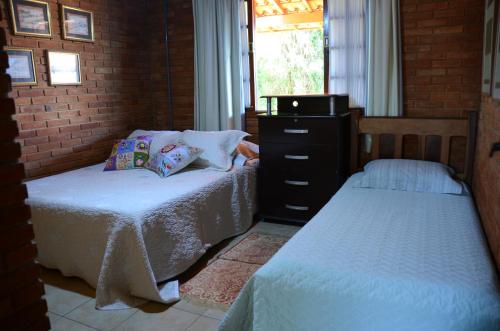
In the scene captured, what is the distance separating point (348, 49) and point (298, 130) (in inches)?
32.0

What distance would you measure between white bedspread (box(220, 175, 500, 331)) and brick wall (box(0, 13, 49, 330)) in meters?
0.84

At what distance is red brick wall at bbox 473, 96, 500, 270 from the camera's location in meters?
1.67

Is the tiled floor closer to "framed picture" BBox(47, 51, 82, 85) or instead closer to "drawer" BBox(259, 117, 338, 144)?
"drawer" BBox(259, 117, 338, 144)

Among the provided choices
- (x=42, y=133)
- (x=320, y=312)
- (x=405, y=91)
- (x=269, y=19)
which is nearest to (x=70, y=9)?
(x=42, y=133)

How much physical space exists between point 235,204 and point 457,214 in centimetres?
158

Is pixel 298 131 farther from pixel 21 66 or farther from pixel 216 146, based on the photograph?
pixel 21 66

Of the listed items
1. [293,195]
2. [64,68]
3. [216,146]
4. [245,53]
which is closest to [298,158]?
[293,195]

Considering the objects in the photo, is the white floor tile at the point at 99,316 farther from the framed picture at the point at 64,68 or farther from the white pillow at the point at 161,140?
the framed picture at the point at 64,68

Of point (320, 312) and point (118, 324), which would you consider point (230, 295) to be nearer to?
point (118, 324)

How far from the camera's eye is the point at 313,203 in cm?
322

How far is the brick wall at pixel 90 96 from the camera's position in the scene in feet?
10.0

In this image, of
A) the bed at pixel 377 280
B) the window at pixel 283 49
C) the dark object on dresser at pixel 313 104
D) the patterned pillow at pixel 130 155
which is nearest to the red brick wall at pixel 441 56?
the dark object on dresser at pixel 313 104

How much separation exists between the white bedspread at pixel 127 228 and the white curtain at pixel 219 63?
0.99 metres

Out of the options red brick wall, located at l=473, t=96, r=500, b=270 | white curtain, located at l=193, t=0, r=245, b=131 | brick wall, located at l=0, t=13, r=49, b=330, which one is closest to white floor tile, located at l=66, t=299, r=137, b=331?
brick wall, located at l=0, t=13, r=49, b=330
